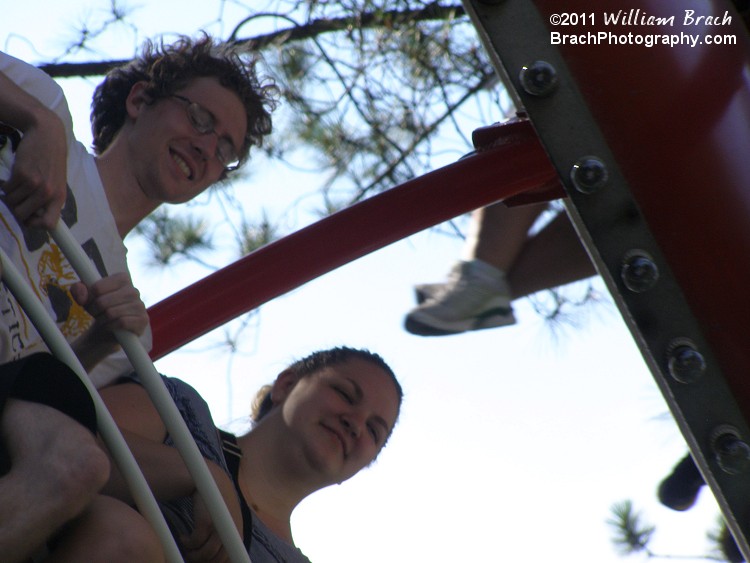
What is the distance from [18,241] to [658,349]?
78 cm

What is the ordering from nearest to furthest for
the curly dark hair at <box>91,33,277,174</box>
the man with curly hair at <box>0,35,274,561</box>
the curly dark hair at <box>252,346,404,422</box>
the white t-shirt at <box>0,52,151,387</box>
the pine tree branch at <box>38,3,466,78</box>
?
the man with curly hair at <box>0,35,274,561</box> → the white t-shirt at <box>0,52,151,387</box> → the curly dark hair at <box>91,33,277,174</box> → the curly dark hair at <box>252,346,404,422</box> → the pine tree branch at <box>38,3,466,78</box>

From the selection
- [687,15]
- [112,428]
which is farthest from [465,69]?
[112,428]

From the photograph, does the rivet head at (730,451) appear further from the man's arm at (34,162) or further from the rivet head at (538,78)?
the man's arm at (34,162)

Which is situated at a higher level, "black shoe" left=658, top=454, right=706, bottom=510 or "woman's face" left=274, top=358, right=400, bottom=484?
"woman's face" left=274, top=358, right=400, bottom=484

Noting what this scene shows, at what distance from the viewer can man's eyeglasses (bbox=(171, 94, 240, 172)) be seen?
1890 mm

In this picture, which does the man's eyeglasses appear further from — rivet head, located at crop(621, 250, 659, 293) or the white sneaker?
rivet head, located at crop(621, 250, 659, 293)

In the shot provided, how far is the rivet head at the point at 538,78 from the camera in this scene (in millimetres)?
1152

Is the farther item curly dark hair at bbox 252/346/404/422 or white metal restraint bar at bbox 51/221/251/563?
curly dark hair at bbox 252/346/404/422

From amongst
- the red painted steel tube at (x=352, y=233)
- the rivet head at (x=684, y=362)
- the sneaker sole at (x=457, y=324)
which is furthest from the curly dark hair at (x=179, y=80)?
the rivet head at (x=684, y=362)

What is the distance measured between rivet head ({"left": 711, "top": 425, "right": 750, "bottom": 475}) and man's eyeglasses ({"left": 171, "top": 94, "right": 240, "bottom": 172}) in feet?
3.44

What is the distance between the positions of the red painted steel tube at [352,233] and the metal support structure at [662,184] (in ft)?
0.87

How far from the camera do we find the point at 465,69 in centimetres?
371

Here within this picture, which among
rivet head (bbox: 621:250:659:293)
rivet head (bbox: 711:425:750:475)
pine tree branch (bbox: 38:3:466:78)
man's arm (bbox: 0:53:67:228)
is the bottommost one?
rivet head (bbox: 711:425:750:475)

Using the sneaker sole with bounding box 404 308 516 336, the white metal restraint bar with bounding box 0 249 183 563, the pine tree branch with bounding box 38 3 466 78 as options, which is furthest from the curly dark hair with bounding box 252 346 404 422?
the pine tree branch with bounding box 38 3 466 78
